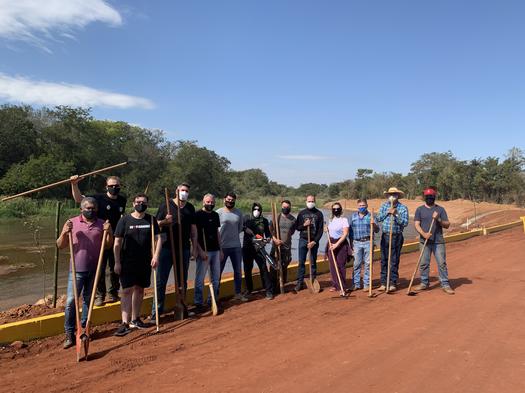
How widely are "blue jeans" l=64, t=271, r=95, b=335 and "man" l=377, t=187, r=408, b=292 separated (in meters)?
5.11

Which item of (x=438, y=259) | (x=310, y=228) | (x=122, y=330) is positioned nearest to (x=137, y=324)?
(x=122, y=330)

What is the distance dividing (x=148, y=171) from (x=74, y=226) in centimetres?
5347

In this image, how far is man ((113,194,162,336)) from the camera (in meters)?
5.47

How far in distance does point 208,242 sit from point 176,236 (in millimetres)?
568

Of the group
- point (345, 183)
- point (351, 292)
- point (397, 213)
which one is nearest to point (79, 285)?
point (351, 292)

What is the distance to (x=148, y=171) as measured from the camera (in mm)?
56812

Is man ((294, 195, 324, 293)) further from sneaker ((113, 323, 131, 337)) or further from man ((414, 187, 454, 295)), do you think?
sneaker ((113, 323, 131, 337))

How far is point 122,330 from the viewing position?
5480mm

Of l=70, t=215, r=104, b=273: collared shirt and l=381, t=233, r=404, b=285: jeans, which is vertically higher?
l=70, t=215, r=104, b=273: collared shirt

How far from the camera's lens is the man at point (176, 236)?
6.13 m

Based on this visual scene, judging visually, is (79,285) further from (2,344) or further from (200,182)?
(200,182)

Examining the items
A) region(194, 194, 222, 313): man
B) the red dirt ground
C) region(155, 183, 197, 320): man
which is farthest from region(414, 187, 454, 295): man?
region(155, 183, 197, 320): man

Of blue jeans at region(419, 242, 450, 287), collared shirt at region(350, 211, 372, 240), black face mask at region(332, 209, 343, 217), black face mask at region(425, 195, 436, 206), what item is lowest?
blue jeans at region(419, 242, 450, 287)

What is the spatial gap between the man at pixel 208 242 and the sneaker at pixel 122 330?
4.42ft
